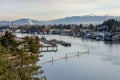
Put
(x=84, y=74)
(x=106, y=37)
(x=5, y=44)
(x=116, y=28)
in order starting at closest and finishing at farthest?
(x=84, y=74) < (x=5, y=44) < (x=106, y=37) < (x=116, y=28)

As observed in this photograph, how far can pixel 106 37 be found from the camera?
26203mm

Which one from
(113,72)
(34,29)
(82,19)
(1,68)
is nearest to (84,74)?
(113,72)

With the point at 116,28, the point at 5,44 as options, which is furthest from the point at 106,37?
the point at 5,44

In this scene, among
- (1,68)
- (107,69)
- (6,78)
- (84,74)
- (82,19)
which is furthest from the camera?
(82,19)

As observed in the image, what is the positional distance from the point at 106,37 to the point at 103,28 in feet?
21.4

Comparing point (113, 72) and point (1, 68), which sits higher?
point (1, 68)

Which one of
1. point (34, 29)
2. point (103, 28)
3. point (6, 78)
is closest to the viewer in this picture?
point (6, 78)

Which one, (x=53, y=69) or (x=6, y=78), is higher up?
(x=6, y=78)

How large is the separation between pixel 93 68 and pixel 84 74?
4.93 ft

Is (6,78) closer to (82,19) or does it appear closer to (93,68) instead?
(93,68)

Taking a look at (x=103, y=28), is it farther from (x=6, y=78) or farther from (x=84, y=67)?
(x=6, y=78)

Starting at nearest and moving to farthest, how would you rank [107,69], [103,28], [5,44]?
[107,69] < [5,44] < [103,28]

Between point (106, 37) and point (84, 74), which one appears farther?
point (106, 37)

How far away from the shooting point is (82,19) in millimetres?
141500
